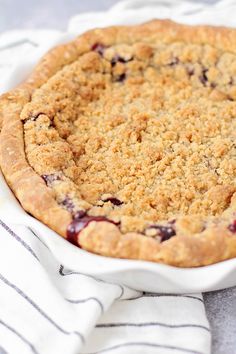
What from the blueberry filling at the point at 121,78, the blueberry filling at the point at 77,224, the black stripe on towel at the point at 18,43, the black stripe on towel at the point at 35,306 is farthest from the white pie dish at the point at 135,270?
the black stripe on towel at the point at 18,43

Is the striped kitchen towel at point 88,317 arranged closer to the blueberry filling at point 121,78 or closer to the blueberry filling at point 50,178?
the blueberry filling at point 50,178

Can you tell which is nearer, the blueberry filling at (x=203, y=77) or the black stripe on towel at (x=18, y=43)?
the blueberry filling at (x=203, y=77)

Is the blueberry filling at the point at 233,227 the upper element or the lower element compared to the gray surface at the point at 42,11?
upper

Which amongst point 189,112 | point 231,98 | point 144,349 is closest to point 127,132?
point 189,112

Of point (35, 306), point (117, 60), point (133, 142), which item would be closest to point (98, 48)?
point (117, 60)

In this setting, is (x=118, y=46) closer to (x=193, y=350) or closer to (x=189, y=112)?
(x=189, y=112)

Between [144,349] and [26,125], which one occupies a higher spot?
[26,125]

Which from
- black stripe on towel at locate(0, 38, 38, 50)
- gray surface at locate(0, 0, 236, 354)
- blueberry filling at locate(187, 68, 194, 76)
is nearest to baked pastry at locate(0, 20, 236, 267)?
blueberry filling at locate(187, 68, 194, 76)
